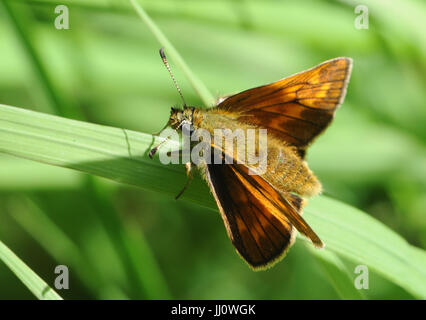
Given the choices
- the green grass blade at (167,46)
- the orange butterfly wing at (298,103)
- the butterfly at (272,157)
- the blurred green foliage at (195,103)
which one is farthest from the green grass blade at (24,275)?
the orange butterfly wing at (298,103)

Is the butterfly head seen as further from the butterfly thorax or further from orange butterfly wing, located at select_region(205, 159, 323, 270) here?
orange butterfly wing, located at select_region(205, 159, 323, 270)

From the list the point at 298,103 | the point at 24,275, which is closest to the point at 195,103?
the point at 298,103

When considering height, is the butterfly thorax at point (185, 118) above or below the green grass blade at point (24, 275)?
above

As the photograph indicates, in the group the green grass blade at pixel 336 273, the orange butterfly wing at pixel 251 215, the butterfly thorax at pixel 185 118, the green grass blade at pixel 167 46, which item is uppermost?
the green grass blade at pixel 167 46

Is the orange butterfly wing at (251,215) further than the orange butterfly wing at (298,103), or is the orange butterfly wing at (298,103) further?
the orange butterfly wing at (298,103)

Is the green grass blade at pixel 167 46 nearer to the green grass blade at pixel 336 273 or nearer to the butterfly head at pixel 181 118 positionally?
the butterfly head at pixel 181 118

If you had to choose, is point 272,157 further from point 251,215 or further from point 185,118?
point 185,118
